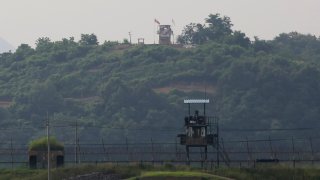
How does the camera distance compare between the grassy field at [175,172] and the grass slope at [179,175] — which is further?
the grassy field at [175,172]

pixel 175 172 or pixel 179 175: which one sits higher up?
pixel 175 172

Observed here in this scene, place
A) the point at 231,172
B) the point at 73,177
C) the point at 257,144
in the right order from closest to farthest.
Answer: the point at 73,177, the point at 231,172, the point at 257,144

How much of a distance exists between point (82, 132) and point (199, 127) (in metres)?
88.1

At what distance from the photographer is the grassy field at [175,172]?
95125 mm

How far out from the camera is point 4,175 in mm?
103188

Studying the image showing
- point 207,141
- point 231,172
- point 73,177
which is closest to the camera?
point 73,177

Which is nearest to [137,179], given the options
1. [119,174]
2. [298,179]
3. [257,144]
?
[119,174]

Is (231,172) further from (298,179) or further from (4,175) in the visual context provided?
(4,175)

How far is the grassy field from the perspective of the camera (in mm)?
95125

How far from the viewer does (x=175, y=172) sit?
97.0 m

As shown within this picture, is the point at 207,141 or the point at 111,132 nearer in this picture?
the point at 207,141

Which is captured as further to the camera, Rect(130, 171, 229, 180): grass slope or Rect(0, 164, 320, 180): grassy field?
Rect(0, 164, 320, 180): grassy field

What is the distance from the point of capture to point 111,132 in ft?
644

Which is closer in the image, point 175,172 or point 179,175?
point 179,175
